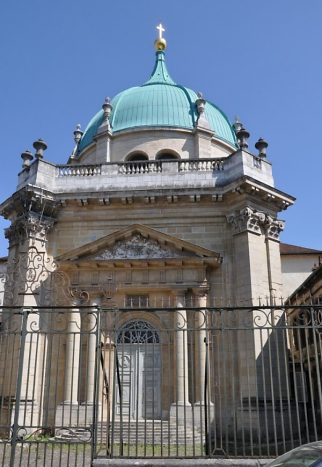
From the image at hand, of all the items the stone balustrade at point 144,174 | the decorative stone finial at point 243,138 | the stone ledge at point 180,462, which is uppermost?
the decorative stone finial at point 243,138

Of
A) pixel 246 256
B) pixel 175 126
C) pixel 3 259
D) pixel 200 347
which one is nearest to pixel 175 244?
pixel 246 256

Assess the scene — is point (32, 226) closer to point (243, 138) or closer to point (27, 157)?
point (27, 157)

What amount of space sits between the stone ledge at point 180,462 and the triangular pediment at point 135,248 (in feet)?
28.9

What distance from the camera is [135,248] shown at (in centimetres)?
1525

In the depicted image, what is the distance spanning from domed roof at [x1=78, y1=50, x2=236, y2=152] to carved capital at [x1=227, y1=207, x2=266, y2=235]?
22.9ft

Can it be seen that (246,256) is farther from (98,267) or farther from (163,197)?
(98,267)

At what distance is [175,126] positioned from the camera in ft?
68.5

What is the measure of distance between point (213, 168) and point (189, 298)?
4591 mm

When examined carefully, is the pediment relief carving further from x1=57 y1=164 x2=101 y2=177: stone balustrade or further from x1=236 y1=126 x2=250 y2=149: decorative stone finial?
x1=236 y1=126 x2=250 y2=149: decorative stone finial

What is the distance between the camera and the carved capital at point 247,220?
1518 centimetres

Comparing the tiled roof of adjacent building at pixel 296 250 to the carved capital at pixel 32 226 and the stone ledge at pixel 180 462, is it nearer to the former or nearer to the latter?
the carved capital at pixel 32 226

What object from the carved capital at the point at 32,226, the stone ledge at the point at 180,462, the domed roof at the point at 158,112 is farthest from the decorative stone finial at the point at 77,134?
the stone ledge at the point at 180,462

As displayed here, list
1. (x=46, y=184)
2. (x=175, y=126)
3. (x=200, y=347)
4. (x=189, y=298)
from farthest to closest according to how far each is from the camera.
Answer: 1. (x=175, y=126)
2. (x=46, y=184)
3. (x=189, y=298)
4. (x=200, y=347)

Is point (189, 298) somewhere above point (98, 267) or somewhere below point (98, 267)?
below
